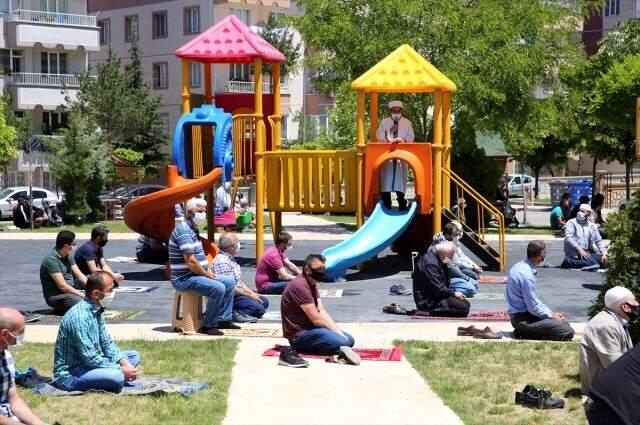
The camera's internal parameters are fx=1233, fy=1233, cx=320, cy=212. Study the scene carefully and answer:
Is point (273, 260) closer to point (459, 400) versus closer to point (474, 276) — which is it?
point (474, 276)

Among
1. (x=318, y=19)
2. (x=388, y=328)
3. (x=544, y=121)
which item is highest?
(x=318, y=19)

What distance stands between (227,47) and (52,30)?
38915 millimetres

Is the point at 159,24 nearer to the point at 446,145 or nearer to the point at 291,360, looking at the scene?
the point at 446,145

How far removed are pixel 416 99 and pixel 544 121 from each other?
4339mm

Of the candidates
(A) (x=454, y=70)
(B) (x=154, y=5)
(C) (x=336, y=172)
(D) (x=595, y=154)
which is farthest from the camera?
(B) (x=154, y=5)

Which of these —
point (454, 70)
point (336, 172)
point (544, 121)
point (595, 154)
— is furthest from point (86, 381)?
point (595, 154)

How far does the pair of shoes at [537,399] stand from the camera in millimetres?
11248

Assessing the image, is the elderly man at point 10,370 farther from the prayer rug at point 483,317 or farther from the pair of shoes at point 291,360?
the prayer rug at point 483,317

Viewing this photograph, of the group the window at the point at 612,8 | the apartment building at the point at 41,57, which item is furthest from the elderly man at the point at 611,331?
the window at the point at 612,8

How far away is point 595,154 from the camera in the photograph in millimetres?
42406

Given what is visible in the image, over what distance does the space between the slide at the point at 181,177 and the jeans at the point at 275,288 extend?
380 centimetres

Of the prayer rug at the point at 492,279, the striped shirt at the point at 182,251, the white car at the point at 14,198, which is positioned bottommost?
the white car at the point at 14,198

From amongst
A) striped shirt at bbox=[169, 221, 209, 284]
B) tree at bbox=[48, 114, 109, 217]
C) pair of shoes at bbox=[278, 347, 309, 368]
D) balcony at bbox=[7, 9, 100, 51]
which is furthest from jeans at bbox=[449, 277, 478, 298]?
balcony at bbox=[7, 9, 100, 51]

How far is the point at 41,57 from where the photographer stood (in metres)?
63.3
